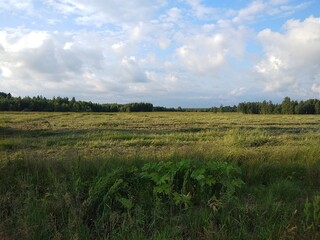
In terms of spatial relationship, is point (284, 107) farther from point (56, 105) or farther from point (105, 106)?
point (56, 105)

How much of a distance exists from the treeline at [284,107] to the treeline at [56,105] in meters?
40.5

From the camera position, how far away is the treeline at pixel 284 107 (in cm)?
10981

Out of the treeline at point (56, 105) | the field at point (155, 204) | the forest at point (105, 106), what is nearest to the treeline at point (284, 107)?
the forest at point (105, 106)

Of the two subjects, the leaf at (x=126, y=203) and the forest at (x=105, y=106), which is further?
the forest at (x=105, y=106)

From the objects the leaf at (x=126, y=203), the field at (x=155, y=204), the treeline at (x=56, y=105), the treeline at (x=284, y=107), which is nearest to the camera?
the field at (x=155, y=204)

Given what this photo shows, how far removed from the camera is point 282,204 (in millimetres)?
5059

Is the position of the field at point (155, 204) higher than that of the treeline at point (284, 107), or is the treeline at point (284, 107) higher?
the treeline at point (284, 107)

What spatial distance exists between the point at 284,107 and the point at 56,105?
7363cm

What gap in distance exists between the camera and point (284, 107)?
11506 centimetres

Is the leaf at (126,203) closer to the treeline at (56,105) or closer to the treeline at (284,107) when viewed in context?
the treeline at (56,105)

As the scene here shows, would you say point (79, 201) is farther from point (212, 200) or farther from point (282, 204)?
point (282, 204)

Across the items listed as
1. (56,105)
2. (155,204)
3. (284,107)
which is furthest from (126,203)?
(284,107)

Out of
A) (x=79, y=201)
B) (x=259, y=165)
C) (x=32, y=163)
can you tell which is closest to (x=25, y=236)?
(x=79, y=201)

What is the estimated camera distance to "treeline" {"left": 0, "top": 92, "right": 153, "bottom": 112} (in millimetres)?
105500
